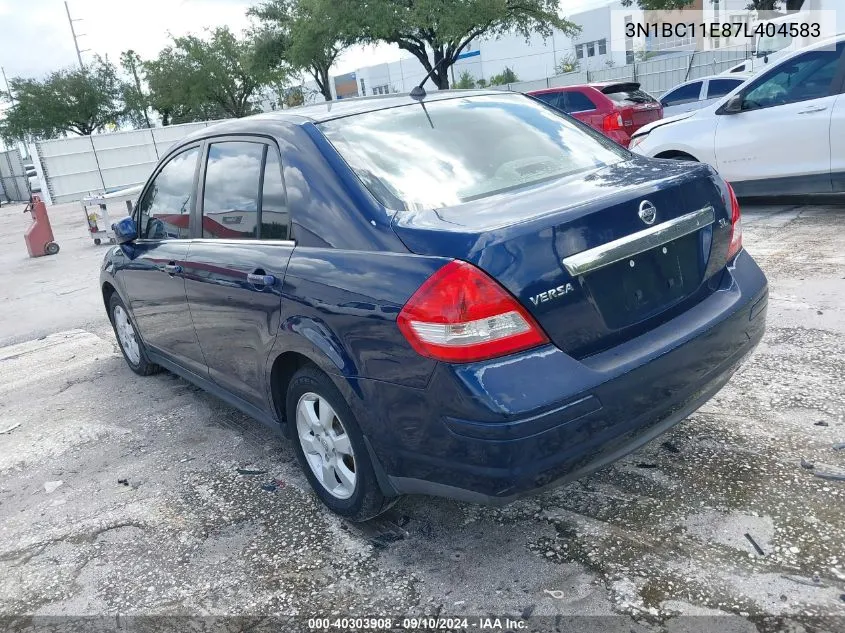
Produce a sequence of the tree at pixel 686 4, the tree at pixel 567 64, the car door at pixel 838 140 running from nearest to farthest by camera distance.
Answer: the car door at pixel 838 140 → the tree at pixel 686 4 → the tree at pixel 567 64

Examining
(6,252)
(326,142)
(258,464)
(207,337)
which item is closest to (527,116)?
(326,142)

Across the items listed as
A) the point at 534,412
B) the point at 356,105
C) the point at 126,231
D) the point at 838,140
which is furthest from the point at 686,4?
the point at 534,412

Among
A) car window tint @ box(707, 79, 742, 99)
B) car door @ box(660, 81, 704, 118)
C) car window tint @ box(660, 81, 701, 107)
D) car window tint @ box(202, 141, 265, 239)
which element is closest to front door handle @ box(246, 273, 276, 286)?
car window tint @ box(202, 141, 265, 239)

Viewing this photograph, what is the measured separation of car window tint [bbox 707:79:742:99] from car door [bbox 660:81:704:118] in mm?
239

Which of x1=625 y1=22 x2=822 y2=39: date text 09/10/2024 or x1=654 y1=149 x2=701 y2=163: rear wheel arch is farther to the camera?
x1=625 y1=22 x2=822 y2=39: date text 09/10/2024

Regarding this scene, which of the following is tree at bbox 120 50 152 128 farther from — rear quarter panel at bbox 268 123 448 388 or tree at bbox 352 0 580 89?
rear quarter panel at bbox 268 123 448 388

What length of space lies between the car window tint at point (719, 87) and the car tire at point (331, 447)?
1423cm

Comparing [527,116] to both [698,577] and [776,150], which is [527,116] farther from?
[776,150]

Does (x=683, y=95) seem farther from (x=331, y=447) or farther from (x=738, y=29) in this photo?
(x=331, y=447)

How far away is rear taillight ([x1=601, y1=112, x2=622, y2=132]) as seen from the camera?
485 inches

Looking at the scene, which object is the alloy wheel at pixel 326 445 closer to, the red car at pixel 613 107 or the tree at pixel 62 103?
the red car at pixel 613 107

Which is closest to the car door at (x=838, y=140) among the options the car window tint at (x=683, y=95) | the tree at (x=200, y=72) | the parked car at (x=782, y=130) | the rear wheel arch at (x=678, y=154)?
the parked car at (x=782, y=130)

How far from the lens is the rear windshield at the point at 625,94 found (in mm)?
12602

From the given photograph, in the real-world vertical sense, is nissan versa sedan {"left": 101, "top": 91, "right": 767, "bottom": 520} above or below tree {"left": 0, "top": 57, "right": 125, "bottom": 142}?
below
